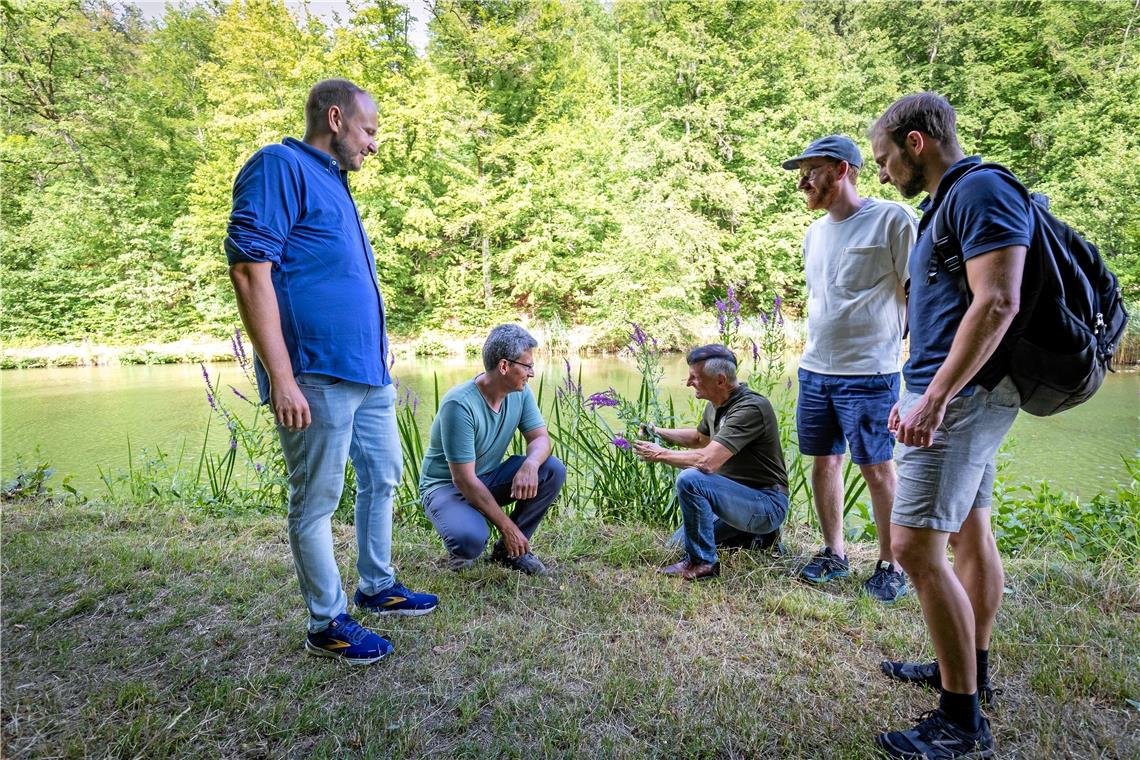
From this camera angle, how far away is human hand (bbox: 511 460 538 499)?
8.14 feet

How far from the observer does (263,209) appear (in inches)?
64.3

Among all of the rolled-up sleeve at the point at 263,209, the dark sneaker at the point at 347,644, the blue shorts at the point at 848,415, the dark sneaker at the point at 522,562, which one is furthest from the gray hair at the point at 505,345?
the blue shorts at the point at 848,415

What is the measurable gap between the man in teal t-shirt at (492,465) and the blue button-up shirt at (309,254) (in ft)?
1.94

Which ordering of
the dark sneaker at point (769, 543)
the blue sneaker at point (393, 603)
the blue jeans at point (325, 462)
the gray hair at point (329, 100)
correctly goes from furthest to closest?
the dark sneaker at point (769, 543), the blue sneaker at point (393, 603), the gray hair at point (329, 100), the blue jeans at point (325, 462)

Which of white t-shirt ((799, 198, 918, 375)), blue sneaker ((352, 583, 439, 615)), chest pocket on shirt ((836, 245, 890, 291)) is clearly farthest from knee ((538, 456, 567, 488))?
chest pocket on shirt ((836, 245, 890, 291))

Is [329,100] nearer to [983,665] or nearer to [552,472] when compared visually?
[552,472]

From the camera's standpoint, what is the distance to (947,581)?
1385mm

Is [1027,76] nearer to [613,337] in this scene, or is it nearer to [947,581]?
[613,337]

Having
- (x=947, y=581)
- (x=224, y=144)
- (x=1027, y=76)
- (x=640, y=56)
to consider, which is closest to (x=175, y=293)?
(x=224, y=144)

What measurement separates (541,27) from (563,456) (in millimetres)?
17851

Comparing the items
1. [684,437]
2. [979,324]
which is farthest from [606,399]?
[979,324]

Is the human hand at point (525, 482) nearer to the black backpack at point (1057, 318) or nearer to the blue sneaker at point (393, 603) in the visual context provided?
the blue sneaker at point (393, 603)

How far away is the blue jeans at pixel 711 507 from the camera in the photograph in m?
2.37

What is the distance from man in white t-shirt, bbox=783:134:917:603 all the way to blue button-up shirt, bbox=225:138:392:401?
163 cm
